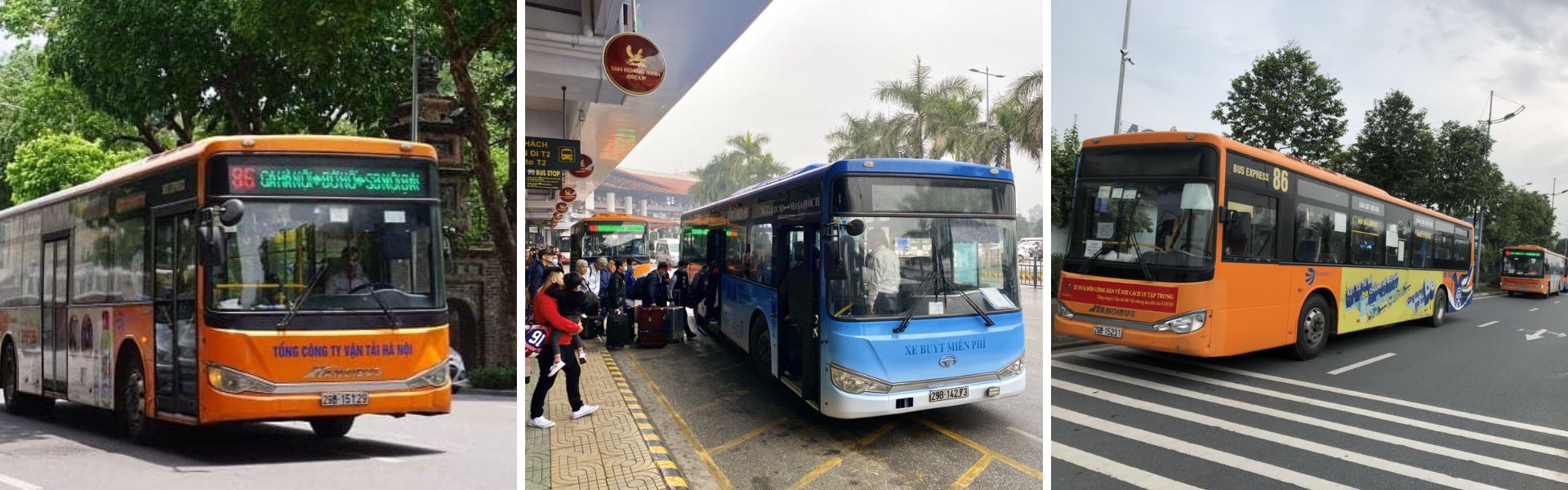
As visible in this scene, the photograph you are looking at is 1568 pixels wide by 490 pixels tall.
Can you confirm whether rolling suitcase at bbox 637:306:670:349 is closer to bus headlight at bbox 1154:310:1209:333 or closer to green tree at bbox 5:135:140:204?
bus headlight at bbox 1154:310:1209:333

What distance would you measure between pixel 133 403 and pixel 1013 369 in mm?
4266

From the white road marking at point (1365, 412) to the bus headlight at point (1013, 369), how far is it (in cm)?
300

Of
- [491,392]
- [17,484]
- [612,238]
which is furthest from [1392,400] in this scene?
[612,238]

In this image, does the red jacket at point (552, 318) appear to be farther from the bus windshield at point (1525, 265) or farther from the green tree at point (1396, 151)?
the bus windshield at point (1525, 265)

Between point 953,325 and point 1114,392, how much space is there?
106 inches

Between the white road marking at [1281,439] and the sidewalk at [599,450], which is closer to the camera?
the sidewalk at [599,450]

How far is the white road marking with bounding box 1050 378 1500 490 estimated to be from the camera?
4484 mm

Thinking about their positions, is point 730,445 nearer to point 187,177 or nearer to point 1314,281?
point 187,177

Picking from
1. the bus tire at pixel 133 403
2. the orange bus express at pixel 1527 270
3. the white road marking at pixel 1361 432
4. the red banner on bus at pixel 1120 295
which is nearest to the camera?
the bus tire at pixel 133 403

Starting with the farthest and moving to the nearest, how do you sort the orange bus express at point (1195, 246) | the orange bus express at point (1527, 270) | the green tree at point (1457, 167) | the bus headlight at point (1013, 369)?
the orange bus express at point (1527, 270), the green tree at point (1457, 167), the orange bus express at point (1195, 246), the bus headlight at point (1013, 369)

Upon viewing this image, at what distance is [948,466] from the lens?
4457mm

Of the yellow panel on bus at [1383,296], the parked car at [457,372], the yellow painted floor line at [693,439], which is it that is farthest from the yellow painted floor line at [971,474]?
the yellow panel on bus at [1383,296]

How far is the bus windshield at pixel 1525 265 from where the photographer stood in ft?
77.9

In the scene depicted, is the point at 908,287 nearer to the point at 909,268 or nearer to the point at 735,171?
the point at 909,268
